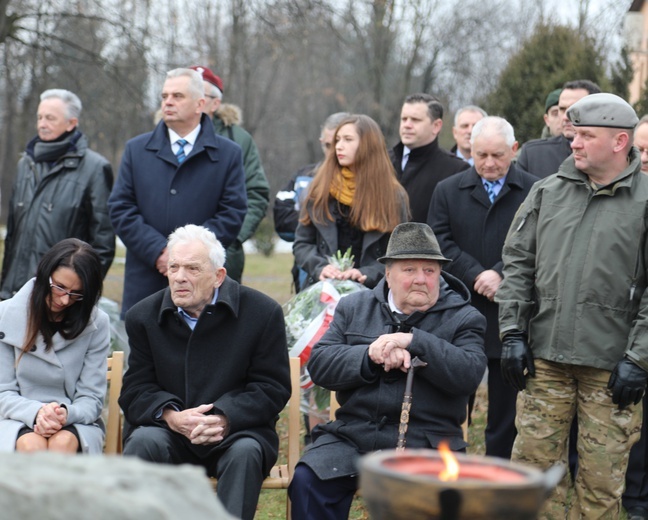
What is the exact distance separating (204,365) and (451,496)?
2.96m

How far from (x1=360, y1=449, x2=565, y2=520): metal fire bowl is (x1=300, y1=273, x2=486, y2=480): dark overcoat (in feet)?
8.24

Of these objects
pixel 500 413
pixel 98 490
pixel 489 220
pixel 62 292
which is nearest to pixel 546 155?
pixel 489 220

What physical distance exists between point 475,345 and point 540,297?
1.39 feet

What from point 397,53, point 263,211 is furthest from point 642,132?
point 397,53

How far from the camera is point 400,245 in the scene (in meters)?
4.85

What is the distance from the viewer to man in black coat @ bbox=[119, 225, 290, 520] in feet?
15.6

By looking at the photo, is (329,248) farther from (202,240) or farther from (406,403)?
(406,403)

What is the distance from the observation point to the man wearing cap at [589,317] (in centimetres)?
471

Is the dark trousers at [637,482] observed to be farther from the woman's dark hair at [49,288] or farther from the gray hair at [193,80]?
the gray hair at [193,80]

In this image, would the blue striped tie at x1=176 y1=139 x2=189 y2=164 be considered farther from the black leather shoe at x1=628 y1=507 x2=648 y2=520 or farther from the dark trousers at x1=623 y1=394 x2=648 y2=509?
the black leather shoe at x1=628 y1=507 x2=648 y2=520

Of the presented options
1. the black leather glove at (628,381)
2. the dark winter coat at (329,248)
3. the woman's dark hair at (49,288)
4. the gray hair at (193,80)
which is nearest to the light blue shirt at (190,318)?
the woman's dark hair at (49,288)

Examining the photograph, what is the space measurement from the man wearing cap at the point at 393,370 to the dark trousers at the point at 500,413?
1.29 meters

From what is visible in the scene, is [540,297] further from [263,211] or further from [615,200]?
[263,211]

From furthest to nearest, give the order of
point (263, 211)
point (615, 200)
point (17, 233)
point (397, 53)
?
1. point (397, 53)
2. point (263, 211)
3. point (17, 233)
4. point (615, 200)
